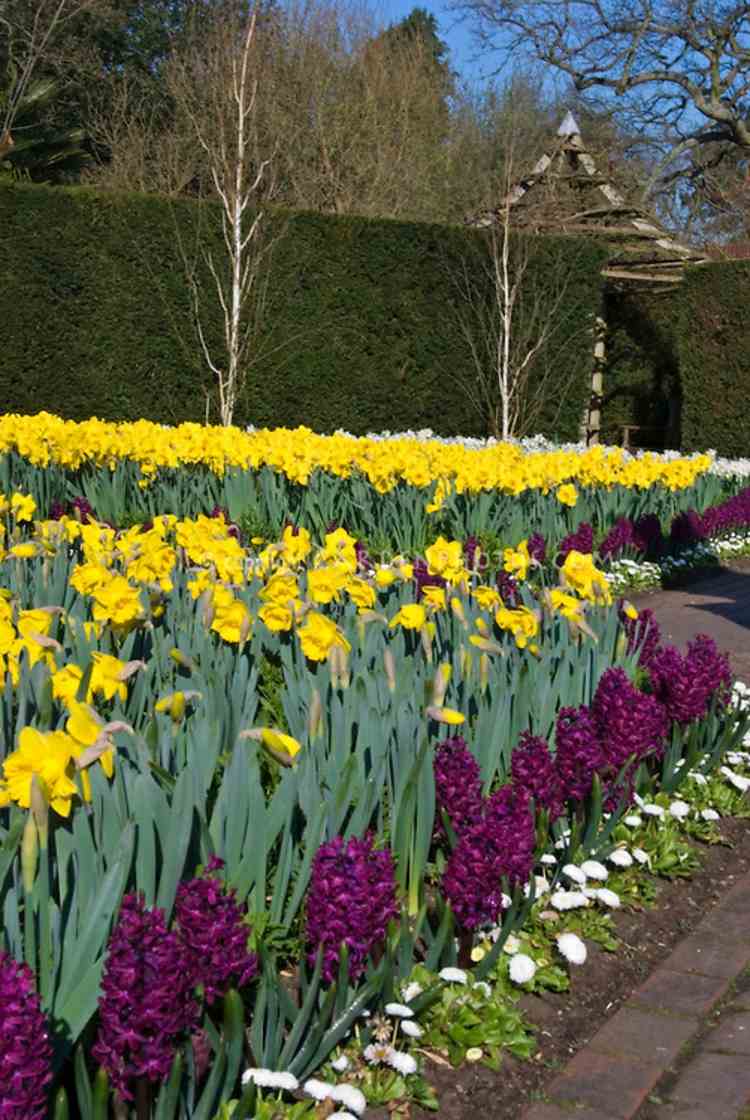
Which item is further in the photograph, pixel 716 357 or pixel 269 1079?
pixel 716 357

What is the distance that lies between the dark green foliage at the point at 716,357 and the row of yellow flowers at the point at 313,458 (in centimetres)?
856

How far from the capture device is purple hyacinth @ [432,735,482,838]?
253cm

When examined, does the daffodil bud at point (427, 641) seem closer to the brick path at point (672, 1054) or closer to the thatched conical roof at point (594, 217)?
the brick path at point (672, 1054)

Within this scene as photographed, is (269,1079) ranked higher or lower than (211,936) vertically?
lower

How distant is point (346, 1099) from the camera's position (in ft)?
6.43

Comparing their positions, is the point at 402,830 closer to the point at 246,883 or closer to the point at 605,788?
the point at 246,883

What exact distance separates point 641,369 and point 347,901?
1753cm

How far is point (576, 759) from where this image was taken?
9.59 ft

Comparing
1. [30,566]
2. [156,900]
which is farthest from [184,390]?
[156,900]

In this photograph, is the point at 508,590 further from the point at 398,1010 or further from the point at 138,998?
the point at 138,998

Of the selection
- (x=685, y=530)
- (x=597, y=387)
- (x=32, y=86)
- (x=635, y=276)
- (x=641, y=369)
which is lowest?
(x=685, y=530)

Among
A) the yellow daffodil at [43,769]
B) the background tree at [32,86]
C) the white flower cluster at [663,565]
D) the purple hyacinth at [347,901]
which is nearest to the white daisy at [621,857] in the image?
the purple hyacinth at [347,901]

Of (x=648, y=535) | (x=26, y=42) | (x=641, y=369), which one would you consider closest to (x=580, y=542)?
(x=648, y=535)

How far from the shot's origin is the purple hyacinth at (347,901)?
2094 millimetres
